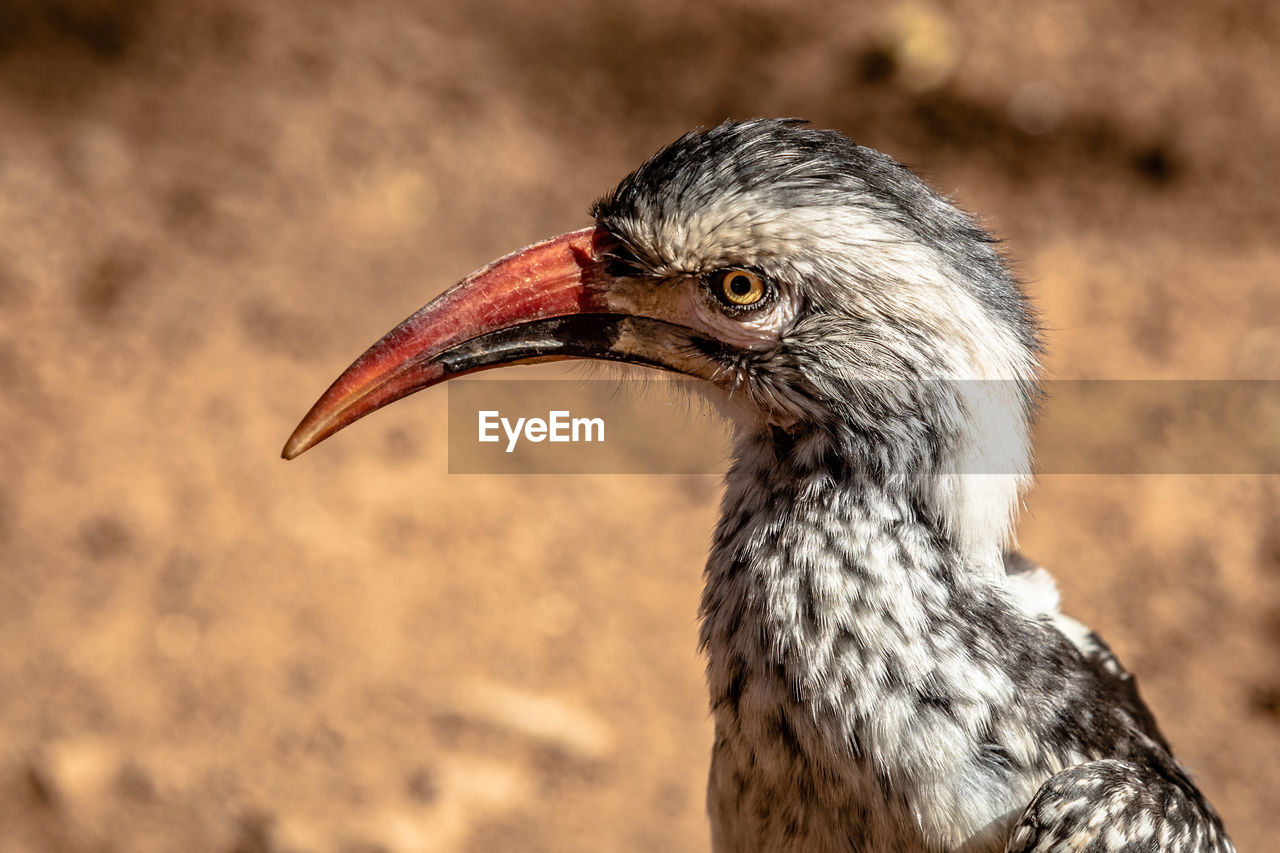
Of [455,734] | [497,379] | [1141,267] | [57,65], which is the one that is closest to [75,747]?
[455,734]

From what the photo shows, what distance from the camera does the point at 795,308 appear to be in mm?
2303

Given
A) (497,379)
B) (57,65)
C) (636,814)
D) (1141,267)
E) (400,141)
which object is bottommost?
(636,814)

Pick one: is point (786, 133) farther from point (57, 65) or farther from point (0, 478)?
point (57, 65)

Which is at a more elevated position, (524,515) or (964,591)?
(524,515)

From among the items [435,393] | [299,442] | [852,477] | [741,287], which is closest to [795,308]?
[741,287]

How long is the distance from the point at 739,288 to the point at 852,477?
40 cm

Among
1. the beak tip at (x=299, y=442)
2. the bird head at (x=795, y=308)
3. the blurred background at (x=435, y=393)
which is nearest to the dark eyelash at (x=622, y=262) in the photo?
the bird head at (x=795, y=308)

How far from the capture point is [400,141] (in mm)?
6918

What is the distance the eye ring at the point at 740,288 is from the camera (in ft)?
7.51

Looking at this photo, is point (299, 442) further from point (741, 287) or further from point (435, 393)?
point (435, 393)

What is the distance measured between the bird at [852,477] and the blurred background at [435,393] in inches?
95.3

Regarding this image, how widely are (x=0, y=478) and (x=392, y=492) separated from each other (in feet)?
5.56

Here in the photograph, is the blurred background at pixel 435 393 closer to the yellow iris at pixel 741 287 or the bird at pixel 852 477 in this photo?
the bird at pixel 852 477

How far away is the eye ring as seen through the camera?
7.51 feet
